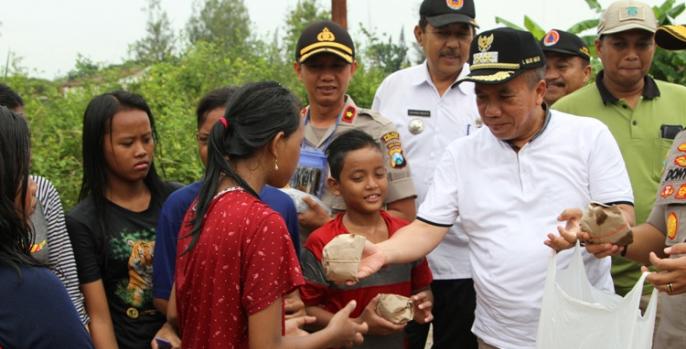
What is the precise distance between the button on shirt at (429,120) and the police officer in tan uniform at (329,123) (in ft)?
0.94

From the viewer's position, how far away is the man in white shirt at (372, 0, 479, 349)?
417 cm

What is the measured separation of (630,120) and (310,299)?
2.07 m

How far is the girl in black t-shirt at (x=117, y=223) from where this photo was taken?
10.9 ft

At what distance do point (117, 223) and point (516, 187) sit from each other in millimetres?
1656

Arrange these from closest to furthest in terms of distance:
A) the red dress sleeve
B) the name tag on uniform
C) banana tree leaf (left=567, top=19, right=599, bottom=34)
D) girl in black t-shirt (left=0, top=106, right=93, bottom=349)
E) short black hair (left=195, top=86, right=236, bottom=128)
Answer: girl in black t-shirt (left=0, top=106, right=93, bottom=349) < the red dress sleeve < short black hair (left=195, top=86, right=236, bottom=128) < the name tag on uniform < banana tree leaf (left=567, top=19, right=599, bottom=34)

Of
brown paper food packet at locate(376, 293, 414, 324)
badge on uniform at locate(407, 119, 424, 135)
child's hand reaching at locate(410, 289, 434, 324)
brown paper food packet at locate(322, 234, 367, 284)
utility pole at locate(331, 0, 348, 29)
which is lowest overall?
child's hand reaching at locate(410, 289, 434, 324)

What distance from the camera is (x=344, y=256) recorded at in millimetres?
3117

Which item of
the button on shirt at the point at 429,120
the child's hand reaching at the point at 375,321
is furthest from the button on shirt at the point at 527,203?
the button on shirt at the point at 429,120

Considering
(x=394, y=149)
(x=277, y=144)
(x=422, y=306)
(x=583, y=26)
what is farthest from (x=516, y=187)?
(x=583, y=26)

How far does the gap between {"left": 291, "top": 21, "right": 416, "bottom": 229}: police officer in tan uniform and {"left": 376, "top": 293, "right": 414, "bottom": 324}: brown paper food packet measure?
2.13ft

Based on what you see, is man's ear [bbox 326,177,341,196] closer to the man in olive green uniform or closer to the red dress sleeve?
the red dress sleeve

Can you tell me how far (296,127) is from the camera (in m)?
2.76

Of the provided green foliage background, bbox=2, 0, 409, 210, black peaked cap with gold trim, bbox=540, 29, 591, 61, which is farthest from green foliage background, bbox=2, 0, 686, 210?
black peaked cap with gold trim, bbox=540, 29, 591, 61

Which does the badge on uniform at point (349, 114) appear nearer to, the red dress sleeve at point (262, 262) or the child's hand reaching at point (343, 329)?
the child's hand reaching at point (343, 329)
